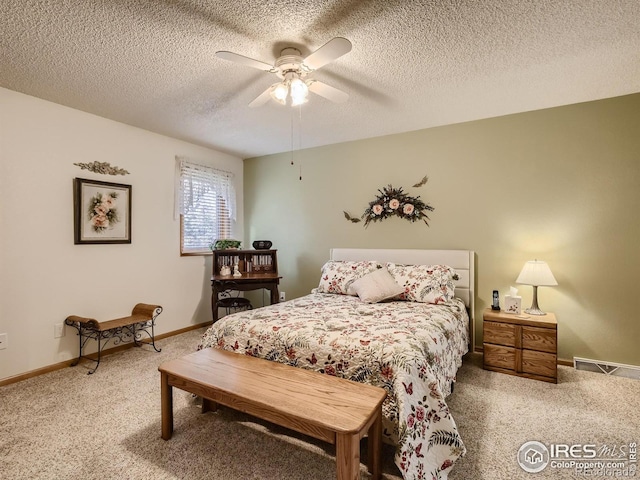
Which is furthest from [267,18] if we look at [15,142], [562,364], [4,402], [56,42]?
[562,364]

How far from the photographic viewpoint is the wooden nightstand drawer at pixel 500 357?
280 cm

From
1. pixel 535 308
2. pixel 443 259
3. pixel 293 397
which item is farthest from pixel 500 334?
pixel 293 397

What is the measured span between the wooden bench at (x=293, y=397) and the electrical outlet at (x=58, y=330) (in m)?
1.78

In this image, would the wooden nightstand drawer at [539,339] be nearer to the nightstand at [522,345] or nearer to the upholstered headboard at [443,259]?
the nightstand at [522,345]

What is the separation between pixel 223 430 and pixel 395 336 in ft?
4.10

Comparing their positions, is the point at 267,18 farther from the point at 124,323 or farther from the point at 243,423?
the point at 124,323

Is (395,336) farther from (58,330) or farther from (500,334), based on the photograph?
(58,330)

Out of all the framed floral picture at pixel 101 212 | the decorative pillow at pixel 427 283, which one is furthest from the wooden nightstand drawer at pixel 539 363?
the framed floral picture at pixel 101 212

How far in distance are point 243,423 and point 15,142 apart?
2981mm

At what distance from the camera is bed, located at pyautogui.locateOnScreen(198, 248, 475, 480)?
1.59m

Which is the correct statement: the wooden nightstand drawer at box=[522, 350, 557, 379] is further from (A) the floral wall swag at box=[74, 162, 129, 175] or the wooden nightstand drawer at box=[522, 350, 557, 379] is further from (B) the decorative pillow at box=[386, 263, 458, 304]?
(A) the floral wall swag at box=[74, 162, 129, 175]

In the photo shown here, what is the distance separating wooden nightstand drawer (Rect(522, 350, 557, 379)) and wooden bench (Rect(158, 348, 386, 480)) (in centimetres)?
186

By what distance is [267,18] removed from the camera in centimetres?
181

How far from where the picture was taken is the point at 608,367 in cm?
281
